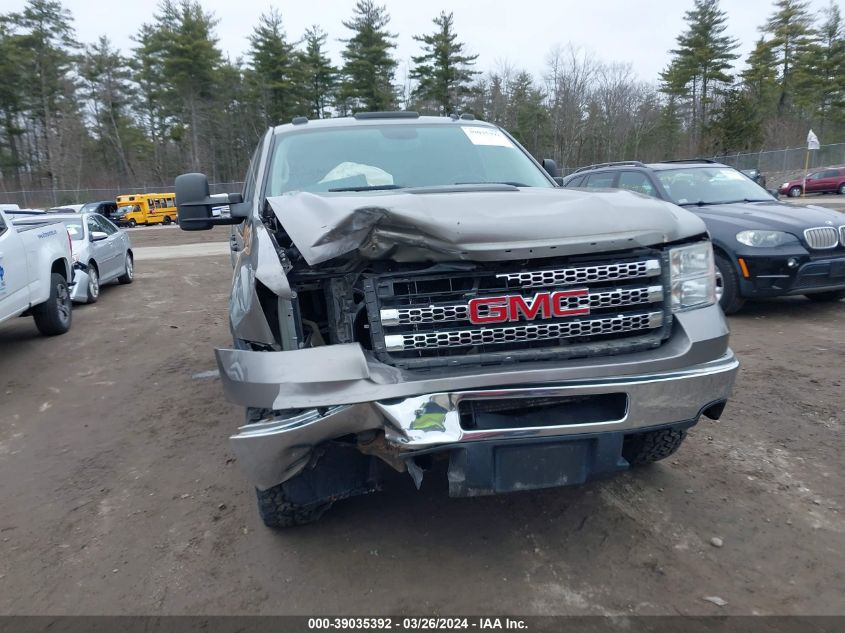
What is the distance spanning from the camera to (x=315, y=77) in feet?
172

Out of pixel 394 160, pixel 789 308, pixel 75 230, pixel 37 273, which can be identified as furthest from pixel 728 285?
pixel 75 230

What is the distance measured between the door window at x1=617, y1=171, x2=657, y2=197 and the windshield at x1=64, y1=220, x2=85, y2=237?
8430mm

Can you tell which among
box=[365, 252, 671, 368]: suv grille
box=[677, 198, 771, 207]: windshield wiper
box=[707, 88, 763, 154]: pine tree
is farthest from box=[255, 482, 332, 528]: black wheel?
box=[707, 88, 763, 154]: pine tree

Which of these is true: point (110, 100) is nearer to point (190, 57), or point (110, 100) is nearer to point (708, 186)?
point (190, 57)

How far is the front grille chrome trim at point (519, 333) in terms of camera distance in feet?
7.71

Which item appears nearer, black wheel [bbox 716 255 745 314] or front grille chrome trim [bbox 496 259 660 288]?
front grille chrome trim [bbox 496 259 660 288]

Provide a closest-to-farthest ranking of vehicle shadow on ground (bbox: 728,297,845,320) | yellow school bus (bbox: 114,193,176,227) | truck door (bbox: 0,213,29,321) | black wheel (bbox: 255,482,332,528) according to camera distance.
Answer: black wheel (bbox: 255,482,332,528)
truck door (bbox: 0,213,29,321)
vehicle shadow on ground (bbox: 728,297,845,320)
yellow school bus (bbox: 114,193,176,227)

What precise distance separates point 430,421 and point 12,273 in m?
5.78

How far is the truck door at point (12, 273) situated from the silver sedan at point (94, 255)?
89.1 inches

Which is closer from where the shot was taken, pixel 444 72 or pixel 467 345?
pixel 467 345

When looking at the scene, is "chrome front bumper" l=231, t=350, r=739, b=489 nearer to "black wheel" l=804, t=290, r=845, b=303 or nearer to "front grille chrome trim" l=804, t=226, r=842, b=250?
"front grille chrome trim" l=804, t=226, r=842, b=250

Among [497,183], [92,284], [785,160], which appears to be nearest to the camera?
[497,183]

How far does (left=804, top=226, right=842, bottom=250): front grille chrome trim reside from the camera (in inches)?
251

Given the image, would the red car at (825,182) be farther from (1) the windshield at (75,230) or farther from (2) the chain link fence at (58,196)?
(2) the chain link fence at (58,196)
